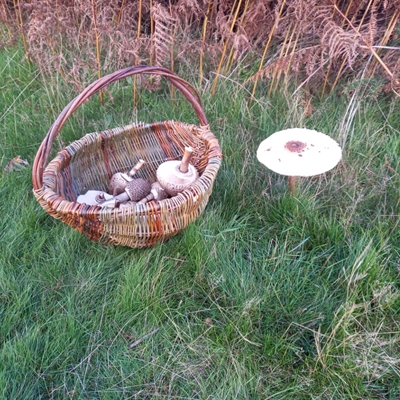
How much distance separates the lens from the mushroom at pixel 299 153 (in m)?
A: 1.68

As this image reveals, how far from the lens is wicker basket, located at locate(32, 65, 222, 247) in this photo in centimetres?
155

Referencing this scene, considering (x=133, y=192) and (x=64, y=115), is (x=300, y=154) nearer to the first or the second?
(x=133, y=192)

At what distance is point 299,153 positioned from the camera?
1.72 meters

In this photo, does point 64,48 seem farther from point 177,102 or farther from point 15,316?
point 15,316

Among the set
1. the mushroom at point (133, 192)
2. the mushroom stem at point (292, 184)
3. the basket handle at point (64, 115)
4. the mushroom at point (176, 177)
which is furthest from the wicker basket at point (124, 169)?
the mushroom stem at point (292, 184)

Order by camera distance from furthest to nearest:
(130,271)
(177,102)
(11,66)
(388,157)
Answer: (11,66) → (177,102) → (388,157) → (130,271)

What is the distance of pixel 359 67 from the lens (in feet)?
8.73

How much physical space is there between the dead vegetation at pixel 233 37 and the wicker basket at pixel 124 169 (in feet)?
1.52

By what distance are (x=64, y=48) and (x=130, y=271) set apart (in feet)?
6.17

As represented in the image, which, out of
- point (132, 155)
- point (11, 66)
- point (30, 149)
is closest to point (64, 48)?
point (11, 66)

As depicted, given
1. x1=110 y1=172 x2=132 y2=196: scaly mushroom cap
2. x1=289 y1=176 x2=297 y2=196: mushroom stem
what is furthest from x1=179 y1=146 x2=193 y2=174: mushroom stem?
x1=289 y1=176 x2=297 y2=196: mushroom stem

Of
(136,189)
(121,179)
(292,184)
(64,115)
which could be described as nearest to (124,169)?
(121,179)

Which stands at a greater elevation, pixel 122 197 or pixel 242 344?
pixel 122 197

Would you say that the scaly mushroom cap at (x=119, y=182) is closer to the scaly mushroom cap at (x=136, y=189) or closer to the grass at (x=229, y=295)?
the scaly mushroom cap at (x=136, y=189)
